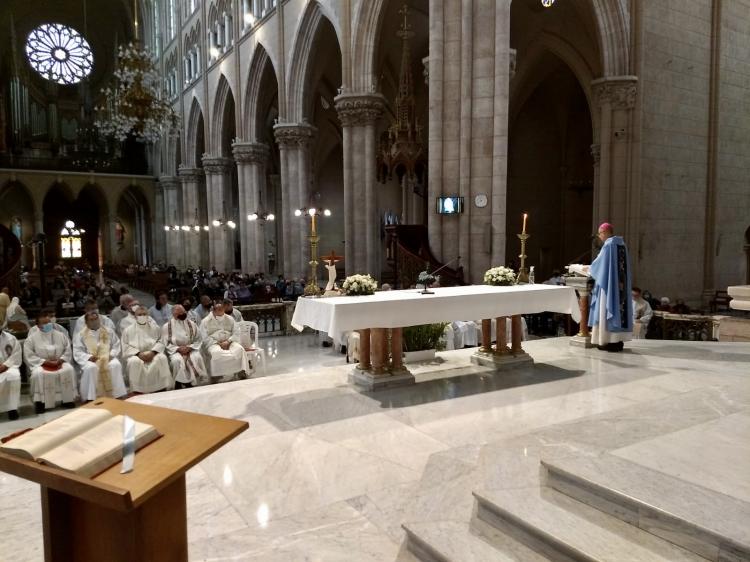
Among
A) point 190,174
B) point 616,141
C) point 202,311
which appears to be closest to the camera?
point 202,311

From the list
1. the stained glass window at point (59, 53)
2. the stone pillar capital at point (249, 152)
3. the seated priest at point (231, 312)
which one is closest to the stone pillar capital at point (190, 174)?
the stone pillar capital at point (249, 152)

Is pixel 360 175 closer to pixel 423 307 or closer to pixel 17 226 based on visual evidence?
pixel 423 307

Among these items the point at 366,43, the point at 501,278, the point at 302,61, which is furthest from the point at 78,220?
the point at 501,278

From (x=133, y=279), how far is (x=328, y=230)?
32.2 ft

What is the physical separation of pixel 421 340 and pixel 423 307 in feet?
5.22

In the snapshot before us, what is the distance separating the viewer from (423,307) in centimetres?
561

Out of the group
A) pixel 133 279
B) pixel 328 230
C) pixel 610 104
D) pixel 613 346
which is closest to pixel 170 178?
pixel 133 279

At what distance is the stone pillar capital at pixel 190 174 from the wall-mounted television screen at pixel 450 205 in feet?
75.5

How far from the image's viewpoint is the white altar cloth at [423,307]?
16.9ft

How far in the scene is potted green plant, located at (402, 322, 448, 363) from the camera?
7031mm

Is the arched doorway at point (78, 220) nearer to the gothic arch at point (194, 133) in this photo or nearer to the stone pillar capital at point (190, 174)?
the stone pillar capital at point (190, 174)

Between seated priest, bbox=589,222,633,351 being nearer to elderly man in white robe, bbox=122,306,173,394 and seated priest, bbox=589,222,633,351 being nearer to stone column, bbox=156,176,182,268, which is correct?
elderly man in white robe, bbox=122,306,173,394

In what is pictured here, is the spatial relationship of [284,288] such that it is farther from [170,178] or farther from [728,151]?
[170,178]

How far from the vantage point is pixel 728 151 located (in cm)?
1515
